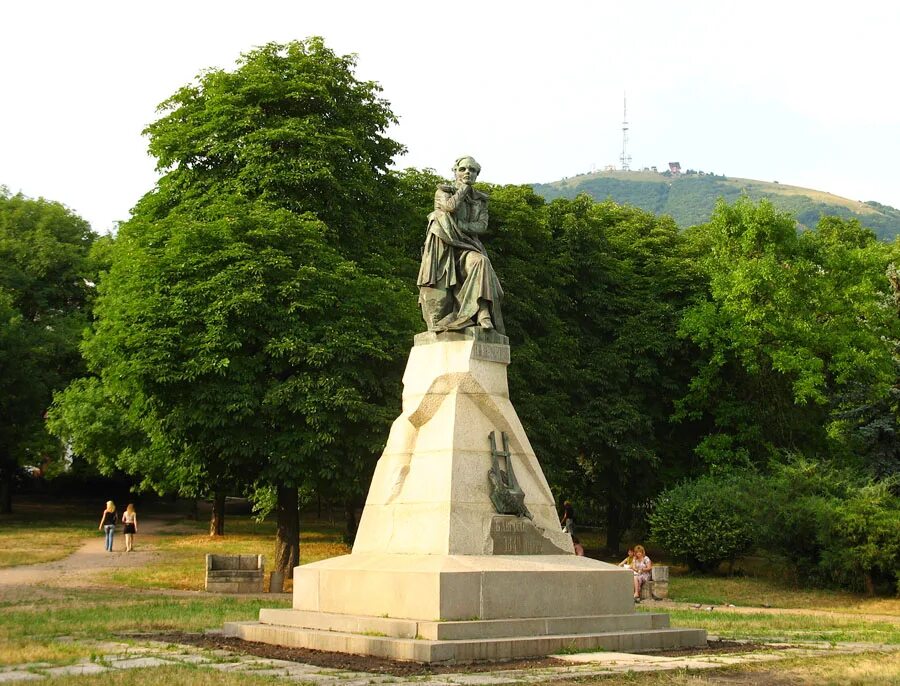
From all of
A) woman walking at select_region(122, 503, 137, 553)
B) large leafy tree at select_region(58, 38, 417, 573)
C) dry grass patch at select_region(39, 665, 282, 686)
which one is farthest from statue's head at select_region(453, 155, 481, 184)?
woman walking at select_region(122, 503, 137, 553)

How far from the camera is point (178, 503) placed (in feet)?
192

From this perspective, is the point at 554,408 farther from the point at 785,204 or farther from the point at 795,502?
the point at 785,204

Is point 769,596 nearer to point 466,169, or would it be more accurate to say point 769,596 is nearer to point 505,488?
point 505,488

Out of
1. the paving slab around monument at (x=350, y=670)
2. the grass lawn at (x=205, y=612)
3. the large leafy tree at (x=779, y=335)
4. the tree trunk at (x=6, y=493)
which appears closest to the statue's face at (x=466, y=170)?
the paving slab around monument at (x=350, y=670)

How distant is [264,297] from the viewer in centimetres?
2525

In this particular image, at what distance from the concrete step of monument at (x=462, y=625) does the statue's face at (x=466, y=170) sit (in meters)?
6.55

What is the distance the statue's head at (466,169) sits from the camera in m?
16.2

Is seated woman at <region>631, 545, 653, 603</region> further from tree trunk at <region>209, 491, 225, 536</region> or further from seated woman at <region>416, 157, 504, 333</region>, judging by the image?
tree trunk at <region>209, 491, 225, 536</region>

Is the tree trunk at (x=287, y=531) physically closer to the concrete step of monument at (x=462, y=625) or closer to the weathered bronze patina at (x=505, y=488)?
the concrete step of monument at (x=462, y=625)

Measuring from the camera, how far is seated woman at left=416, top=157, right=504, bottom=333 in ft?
51.7

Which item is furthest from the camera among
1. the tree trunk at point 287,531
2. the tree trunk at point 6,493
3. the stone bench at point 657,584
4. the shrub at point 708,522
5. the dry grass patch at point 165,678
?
the tree trunk at point 6,493

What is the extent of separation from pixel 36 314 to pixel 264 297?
91.6ft

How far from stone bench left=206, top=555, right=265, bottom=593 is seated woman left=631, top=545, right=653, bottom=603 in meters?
8.66

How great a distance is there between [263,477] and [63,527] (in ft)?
73.8
